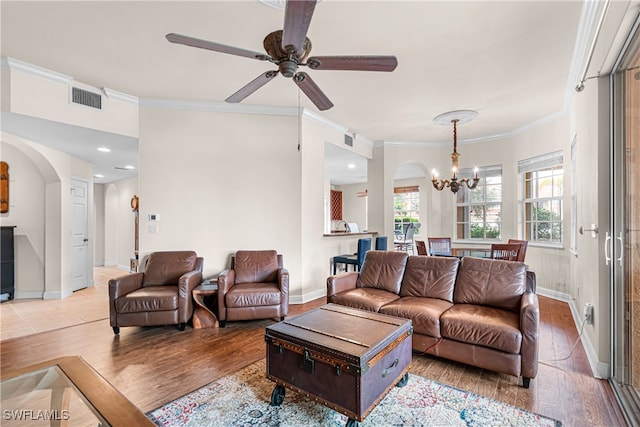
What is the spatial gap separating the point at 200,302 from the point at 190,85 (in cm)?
261

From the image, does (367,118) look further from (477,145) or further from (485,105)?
(477,145)

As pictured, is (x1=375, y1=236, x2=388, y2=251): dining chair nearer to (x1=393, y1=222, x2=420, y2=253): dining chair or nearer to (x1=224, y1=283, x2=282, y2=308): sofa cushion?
(x1=224, y1=283, x2=282, y2=308): sofa cushion

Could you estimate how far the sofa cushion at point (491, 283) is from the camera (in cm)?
274

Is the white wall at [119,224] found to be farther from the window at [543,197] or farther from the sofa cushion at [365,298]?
the window at [543,197]

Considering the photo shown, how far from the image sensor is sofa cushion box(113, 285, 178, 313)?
330 centimetres

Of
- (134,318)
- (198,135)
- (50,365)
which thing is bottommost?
(134,318)

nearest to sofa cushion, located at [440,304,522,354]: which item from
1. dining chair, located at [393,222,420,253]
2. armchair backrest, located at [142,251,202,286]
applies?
armchair backrest, located at [142,251,202,286]

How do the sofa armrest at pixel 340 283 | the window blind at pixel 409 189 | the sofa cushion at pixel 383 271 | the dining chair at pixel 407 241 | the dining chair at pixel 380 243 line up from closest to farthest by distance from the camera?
the sofa armrest at pixel 340 283 < the sofa cushion at pixel 383 271 < the dining chair at pixel 380 243 < the dining chair at pixel 407 241 < the window blind at pixel 409 189

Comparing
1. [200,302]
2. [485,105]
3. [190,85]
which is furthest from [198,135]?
[485,105]

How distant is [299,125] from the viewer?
4.57 metres

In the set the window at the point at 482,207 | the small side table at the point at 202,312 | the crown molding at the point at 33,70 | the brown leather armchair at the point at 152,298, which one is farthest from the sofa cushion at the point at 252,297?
the window at the point at 482,207

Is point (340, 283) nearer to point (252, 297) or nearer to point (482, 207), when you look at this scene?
point (252, 297)

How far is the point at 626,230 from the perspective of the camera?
222 centimetres

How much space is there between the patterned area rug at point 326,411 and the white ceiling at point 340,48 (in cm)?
288
